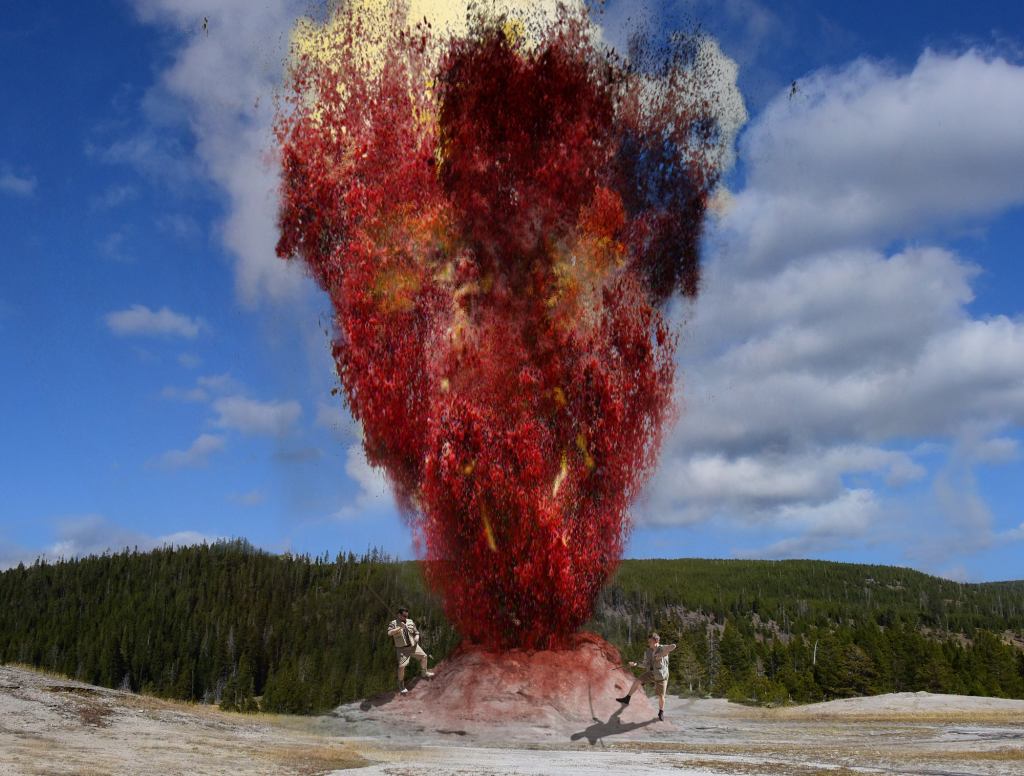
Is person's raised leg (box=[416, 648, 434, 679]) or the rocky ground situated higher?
person's raised leg (box=[416, 648, 434, 679])

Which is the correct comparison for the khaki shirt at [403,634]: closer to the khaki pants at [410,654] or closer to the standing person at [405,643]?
the standing person at [405,643]

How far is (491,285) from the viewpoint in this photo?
23422mm

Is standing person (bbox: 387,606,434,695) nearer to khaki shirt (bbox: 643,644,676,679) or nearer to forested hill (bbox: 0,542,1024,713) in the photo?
khaki shirt (bbox: 643,644,676,679)

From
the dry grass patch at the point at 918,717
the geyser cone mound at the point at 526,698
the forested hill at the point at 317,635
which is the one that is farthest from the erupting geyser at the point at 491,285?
the forested hill at the point at 317,635

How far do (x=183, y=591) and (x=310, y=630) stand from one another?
35763 millimetres

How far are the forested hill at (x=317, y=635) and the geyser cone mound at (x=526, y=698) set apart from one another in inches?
1299

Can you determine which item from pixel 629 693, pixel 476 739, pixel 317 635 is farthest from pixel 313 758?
pixel 317 635

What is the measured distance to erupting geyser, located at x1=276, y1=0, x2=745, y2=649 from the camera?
22.5m

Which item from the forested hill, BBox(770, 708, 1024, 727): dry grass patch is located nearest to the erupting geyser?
BBox(770, 708, 1024, 727): dry grass patch

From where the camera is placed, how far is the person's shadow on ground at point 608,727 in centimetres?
1867

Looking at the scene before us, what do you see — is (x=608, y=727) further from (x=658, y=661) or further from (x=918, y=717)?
(x=918, y=717)

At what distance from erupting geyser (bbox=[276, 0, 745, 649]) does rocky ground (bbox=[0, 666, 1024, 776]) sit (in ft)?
11.5

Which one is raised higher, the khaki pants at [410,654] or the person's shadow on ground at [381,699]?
the khaki pants at [410,654]

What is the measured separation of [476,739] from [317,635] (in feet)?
429
